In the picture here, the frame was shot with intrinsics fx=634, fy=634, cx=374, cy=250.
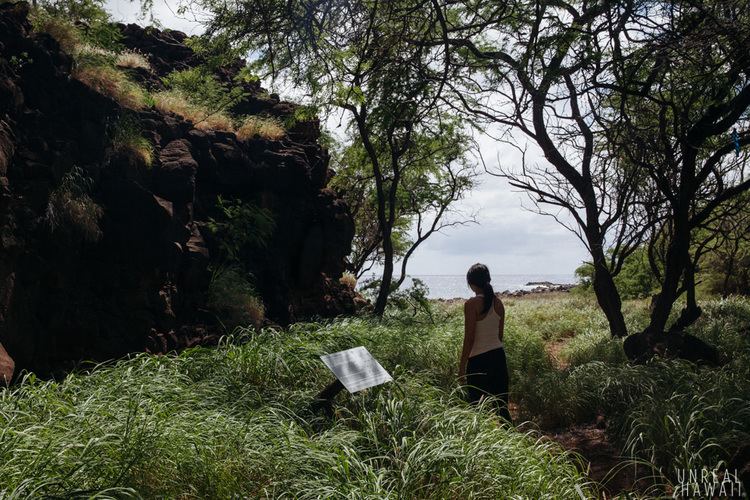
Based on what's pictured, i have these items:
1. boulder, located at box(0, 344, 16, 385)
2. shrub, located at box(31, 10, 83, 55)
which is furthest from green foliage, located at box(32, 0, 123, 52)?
boulder, located at box(0, 344, 16, 385)

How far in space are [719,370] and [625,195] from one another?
5.56 m

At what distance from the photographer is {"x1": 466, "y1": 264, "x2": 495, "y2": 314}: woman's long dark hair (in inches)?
225

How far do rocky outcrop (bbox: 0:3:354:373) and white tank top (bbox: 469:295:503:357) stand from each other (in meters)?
3.88

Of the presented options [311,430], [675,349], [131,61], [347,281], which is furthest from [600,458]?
[131,61]

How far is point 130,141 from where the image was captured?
25.8 feet

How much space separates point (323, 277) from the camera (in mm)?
12453

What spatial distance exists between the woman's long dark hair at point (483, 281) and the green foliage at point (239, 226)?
4.85 metres

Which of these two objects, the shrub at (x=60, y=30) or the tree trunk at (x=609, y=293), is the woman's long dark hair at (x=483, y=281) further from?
the shrub at (x=60, y=30)

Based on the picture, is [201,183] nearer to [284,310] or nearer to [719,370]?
[284,310]

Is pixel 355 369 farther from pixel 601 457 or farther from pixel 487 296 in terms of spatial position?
pixel 601 457

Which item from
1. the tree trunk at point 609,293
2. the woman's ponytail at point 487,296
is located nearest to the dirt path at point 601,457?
the woman's ponytail at point 487,296

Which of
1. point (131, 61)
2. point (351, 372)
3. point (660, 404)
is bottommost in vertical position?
point (660, 404)

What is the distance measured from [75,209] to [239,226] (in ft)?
10.9

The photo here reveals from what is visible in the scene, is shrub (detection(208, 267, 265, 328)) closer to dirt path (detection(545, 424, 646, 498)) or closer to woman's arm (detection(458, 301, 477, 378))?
woman's arm (detection(458, 301, 477, 378))
